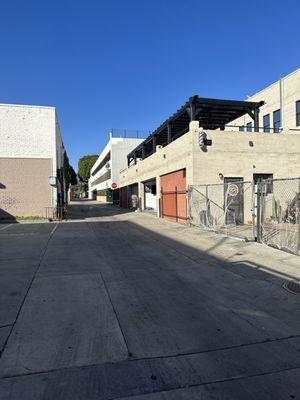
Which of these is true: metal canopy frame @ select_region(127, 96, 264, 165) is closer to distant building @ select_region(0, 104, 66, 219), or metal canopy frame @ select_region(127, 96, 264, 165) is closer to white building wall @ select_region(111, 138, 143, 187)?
distant building @ select_region(0, 104, 66, 219)

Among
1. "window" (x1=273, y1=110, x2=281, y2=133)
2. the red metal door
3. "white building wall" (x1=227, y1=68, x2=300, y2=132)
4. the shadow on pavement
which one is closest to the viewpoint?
the red metal door

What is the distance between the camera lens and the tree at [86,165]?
4399 inches

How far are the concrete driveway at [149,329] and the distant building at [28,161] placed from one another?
14654 mm

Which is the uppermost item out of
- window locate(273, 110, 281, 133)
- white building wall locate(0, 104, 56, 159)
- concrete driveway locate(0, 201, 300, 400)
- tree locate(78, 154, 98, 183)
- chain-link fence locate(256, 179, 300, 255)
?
tree locate(78, 154, 98, 183)

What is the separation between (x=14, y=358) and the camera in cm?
362

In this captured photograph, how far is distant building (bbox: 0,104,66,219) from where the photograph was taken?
22312 millimetres

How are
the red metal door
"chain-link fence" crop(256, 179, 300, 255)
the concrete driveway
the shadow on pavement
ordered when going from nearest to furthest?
the concrete driveway → "chain-link fence" crop(256, 179, 300, 255) → the red metal door → the shadow on pavement

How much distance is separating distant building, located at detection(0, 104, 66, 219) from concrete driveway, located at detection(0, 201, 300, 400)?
14.7m

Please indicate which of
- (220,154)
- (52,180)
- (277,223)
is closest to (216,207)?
(220,154)

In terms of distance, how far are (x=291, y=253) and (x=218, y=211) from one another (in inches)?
294

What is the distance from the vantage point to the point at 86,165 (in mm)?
112875

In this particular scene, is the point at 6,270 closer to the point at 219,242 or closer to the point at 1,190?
the point at 219,242

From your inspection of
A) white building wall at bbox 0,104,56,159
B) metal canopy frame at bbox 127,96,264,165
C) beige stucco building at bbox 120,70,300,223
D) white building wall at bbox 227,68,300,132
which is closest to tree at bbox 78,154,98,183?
white building wall at bbox 227,68,300,132

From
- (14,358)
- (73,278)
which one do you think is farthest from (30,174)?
(14,358)
